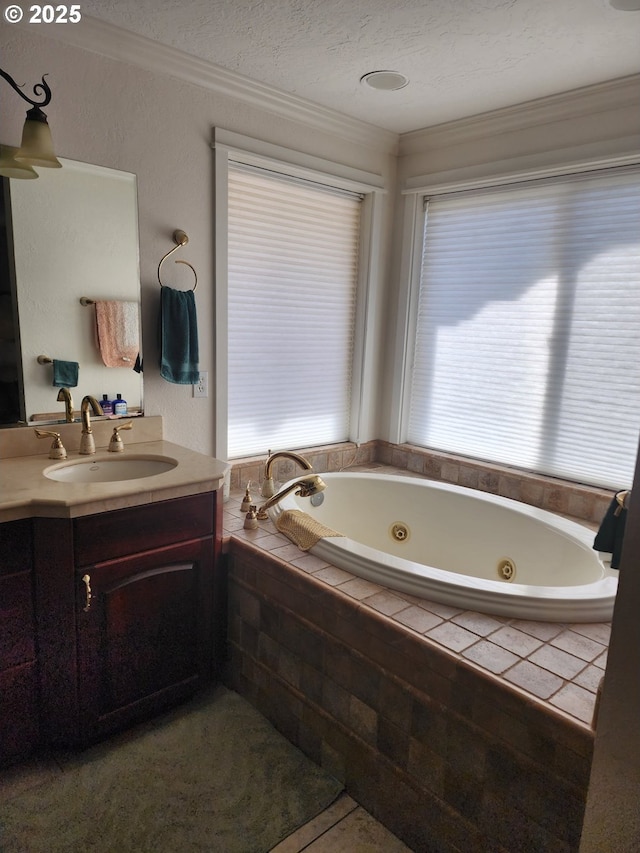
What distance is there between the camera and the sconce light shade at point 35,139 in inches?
66.2

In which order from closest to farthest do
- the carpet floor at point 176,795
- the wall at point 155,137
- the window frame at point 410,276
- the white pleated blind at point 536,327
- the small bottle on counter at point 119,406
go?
the carpet floor at point 176,795 → the wall at point 155,137 → the small bottle on counter at point 119,406 → the white pleated blind at point 536,327 → the window frame at point 410,276

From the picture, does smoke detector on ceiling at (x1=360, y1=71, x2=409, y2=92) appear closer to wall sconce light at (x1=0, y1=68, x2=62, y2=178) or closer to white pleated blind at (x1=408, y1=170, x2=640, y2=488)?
white pleated blind at (x1=408, y1=170, x2=640, y2=488)

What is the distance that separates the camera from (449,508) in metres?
2.71

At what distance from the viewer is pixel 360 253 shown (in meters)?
3.17

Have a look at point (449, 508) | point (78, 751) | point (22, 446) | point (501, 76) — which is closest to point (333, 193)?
point (501, 76)

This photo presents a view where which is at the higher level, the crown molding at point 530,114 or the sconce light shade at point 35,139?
the crown molding at point 530,114

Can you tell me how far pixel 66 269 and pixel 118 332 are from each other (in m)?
0.29

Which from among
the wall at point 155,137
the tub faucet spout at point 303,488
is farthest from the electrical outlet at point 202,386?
the tub faucet spout at point 303,488

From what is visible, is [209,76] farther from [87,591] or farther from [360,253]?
[87,591]

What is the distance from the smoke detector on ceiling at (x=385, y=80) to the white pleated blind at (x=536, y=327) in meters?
0.73

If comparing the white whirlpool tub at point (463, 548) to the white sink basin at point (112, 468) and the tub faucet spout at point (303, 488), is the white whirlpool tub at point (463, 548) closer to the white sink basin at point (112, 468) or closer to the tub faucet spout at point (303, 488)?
the tub faucet spout at point (303, 488)

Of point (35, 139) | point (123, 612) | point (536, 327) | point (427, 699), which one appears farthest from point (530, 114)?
point (123, 612)

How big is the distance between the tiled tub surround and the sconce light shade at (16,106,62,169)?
145 centimetres

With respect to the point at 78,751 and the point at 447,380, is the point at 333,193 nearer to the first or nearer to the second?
the point at 447,380
